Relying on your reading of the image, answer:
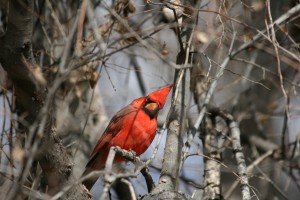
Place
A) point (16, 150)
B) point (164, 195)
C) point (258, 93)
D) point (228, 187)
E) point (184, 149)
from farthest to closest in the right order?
point (258, 93) < point (228, 187) < point (16, 150) < point (184, 149) < point (164, 195)

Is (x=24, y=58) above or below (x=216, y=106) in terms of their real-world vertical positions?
below

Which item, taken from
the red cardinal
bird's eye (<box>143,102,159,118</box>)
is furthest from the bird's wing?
bird's eye (<box>143,102,159,118</box>)

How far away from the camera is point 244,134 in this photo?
6.49 meters

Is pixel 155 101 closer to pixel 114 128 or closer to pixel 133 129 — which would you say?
pixel 133 129

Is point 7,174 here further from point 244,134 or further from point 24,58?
point 244,134

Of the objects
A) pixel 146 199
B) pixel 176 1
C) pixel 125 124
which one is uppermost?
pixel 176 1

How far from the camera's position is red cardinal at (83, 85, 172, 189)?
5070 millimetres

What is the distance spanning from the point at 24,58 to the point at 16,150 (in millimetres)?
916

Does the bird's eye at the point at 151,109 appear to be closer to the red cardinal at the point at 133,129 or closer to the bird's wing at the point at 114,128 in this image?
the red cardinal at the point at 133,129

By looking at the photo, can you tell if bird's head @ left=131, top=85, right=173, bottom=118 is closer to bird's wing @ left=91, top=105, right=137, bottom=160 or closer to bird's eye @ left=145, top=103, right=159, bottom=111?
bird's eye @ left=145, top=103, right=159, bottom=111

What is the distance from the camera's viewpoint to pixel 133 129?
5191mm

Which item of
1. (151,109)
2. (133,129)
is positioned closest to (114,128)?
(133,129)

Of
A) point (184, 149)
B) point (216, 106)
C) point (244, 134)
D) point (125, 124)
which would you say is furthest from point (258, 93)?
point (184, 149)

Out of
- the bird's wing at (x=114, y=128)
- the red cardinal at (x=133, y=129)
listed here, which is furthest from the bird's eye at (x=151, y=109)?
the bird's wing at (x=114, y=128)
